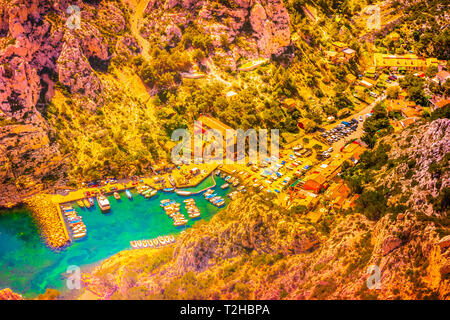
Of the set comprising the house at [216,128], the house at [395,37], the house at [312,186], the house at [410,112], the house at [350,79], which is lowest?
the house at [312,186]

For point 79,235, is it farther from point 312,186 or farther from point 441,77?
point 441,77

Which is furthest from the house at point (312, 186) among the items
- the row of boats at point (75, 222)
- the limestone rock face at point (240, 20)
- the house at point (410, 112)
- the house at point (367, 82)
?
the limestone rock face at point (240, 20)

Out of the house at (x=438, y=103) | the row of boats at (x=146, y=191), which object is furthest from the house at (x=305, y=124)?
the row of boats at (x=146, y=191)

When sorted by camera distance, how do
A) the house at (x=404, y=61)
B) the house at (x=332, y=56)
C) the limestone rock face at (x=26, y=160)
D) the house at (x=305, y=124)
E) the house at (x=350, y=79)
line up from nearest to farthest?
the limestone rock face at (x=26, y=160)
the house at (x=305, y=124)
the house at (x=350, y=79)
the house at (x=404, y=61)
the house at (x=332, y=56)

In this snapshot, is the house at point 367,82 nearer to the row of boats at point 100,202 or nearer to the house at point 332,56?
the house at point 332,56

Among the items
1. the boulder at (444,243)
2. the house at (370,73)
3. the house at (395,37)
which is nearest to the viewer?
the boulder at (444,243)

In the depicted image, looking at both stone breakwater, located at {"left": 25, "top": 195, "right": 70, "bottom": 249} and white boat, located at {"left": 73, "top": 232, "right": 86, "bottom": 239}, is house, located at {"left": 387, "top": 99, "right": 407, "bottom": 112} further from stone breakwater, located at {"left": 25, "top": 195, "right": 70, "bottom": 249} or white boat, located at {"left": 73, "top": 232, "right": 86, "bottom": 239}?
stone breakwater, located at {"left": 25, "top": 195, "right": 70, "bottom": 249}

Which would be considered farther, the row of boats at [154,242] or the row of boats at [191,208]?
the row of boats at [191,208]

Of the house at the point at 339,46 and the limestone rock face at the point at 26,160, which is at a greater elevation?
the house at the point at 339,46

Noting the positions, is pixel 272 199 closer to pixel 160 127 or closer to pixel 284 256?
pixel 284 256
